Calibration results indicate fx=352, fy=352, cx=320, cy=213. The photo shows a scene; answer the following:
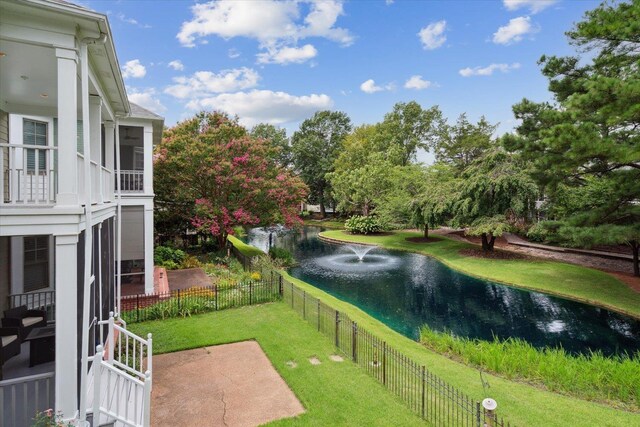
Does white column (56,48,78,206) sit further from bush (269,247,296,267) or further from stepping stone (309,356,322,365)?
bush (269,247,296,267)

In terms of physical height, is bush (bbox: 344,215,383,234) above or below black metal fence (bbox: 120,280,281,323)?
above

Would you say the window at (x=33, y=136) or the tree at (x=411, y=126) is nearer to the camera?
the window at (x=33, y=136)

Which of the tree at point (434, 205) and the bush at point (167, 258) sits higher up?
the tree at point (434, 205)

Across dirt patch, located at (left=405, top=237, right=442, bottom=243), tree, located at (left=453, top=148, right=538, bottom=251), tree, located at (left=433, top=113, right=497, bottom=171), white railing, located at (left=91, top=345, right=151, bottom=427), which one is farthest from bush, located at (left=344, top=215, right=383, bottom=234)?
white railing, located at (left=91, top=345, right=151, bottom=427)

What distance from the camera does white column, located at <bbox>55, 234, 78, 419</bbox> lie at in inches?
175

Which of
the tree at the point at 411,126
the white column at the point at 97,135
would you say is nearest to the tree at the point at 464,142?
the tree at the point at 411,126

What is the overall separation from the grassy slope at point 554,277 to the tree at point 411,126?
24996 millimetres

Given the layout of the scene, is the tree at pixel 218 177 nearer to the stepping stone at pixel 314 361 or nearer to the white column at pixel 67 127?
the stepping stone at pixel 314 361

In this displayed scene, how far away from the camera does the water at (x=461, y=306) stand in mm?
12898

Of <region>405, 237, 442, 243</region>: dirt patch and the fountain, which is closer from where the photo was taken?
the fountain

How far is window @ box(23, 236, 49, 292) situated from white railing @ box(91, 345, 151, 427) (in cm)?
583

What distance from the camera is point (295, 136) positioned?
194 feet

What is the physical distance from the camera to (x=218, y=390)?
24.4 feet

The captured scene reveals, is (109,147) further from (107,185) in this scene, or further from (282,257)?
(282,257)
